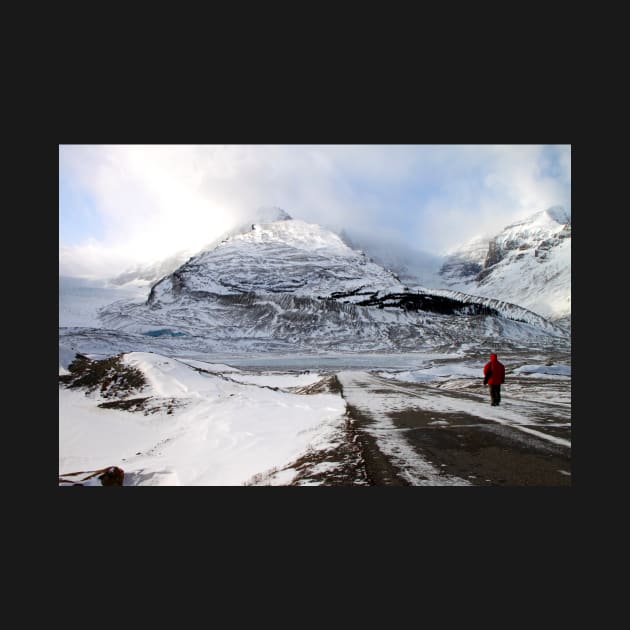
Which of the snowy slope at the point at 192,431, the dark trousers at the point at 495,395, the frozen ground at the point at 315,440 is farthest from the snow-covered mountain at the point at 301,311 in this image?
the dark trousers at the point at 495,395

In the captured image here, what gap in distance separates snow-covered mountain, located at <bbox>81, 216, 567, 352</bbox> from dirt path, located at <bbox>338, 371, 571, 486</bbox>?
68.4 metres

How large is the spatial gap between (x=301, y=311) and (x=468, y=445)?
368 feet

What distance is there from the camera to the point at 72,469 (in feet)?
31.1

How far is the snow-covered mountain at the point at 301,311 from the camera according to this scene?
9569cm

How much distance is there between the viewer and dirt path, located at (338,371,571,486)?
527 centimetres

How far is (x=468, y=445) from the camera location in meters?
6.55

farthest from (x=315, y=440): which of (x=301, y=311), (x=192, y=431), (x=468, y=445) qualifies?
(x=301, y=311)

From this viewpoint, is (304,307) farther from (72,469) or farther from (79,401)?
(72,469)

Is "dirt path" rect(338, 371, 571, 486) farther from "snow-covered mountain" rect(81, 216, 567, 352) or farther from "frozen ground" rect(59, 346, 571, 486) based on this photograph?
"snow-covered mountain" rect(81, 216, 567, 352)

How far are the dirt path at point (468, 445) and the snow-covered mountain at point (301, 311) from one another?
68375 mm

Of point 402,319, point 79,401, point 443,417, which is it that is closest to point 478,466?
point 443,417

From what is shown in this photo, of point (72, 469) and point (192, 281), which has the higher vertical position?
point (192, 281)

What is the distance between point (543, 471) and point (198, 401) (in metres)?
13.1

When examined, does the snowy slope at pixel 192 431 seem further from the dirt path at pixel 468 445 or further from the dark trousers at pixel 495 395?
the dark trousers at pixel 495 395
